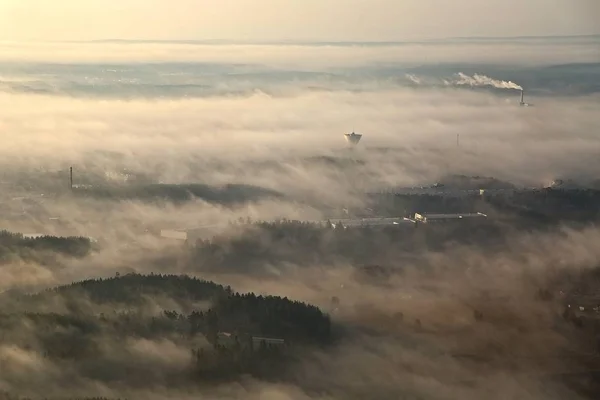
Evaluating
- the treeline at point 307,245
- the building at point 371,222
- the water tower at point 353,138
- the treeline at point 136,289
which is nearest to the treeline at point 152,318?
the treeline at point 136,289

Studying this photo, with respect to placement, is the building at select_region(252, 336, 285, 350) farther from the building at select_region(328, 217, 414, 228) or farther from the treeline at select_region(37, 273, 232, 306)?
the building at select_region(328, 217, 414, 228)

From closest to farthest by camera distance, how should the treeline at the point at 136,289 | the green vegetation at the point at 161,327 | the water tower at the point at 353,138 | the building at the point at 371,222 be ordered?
the green vegetation at the point at 161,327 → the treeline at the point at 136,289 → the building at the point at 371,222 → the water tower at the point at 353,138

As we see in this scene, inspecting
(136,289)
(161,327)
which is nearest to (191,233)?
(136,289)

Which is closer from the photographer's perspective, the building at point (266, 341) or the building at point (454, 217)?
the building at point (266, 341)

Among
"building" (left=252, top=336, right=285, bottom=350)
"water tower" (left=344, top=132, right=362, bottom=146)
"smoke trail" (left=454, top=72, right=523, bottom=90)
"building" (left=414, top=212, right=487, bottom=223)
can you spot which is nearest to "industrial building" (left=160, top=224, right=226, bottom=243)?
"building" (left=252, top=336, right=285, bottom=350)

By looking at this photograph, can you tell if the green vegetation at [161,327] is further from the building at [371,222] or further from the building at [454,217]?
the building at [454,217]

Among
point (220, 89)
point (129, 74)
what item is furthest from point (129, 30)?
point (220, 89)
